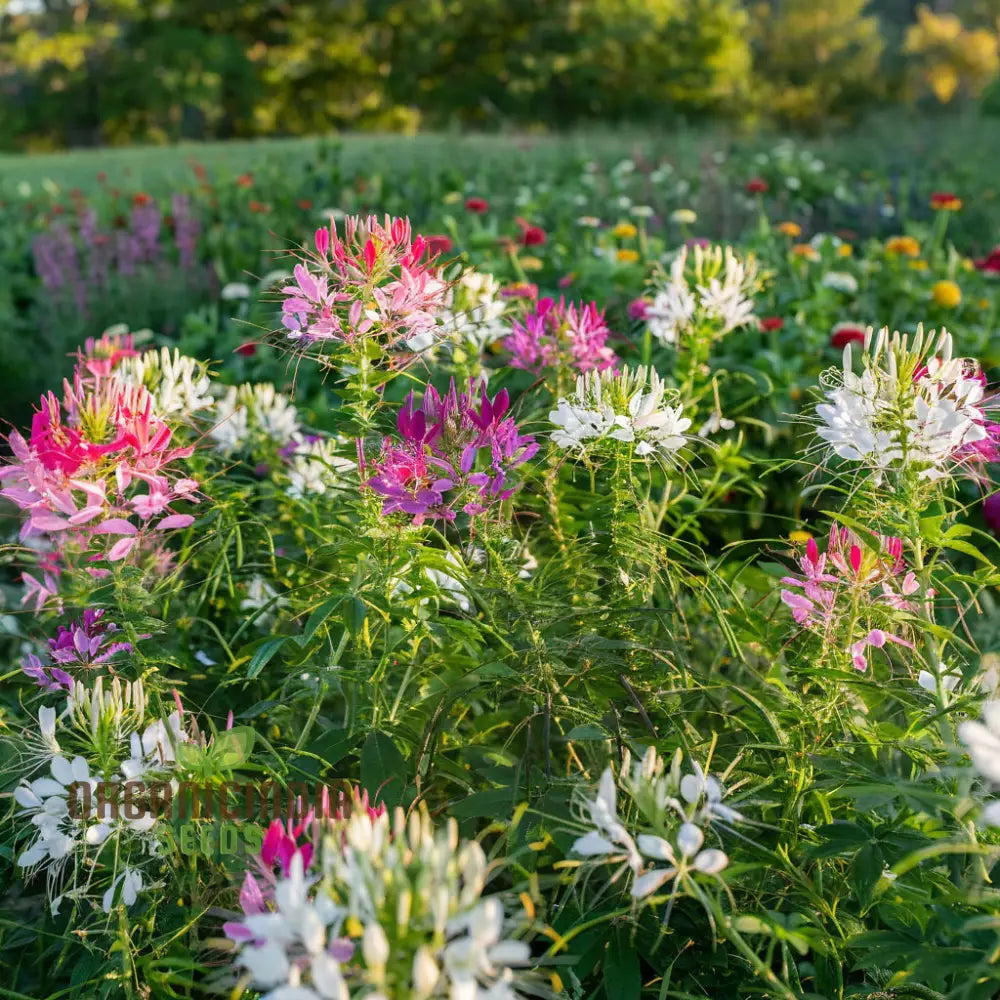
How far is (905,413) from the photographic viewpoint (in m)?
A: 1.20

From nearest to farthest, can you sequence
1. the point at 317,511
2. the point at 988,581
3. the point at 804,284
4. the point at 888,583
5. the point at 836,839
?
the point at 836,839
the point at 988,581
the point at 888,583
the point at 317,511
the point at 804,284

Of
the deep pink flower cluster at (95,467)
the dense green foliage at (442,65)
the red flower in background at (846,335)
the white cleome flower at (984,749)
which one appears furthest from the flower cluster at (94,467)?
the dense green foliage at (442,65)

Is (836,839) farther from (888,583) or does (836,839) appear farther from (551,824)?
(888,583)

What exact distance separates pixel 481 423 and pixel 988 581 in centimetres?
62

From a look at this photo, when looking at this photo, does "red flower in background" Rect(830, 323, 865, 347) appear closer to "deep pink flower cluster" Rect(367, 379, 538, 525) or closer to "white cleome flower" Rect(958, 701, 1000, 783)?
"deep pink flower cluster" Rect(367, 379, 538, 525)

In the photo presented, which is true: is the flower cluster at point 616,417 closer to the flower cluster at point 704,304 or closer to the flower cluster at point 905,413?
the flower cluster at point 905,413

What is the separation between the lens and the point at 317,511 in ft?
6.23

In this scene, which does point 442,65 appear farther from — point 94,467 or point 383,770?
point 383,770

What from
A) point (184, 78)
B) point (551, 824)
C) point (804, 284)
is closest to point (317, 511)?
point (551, 824)

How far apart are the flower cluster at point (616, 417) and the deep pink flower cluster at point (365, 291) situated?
0.22 meters

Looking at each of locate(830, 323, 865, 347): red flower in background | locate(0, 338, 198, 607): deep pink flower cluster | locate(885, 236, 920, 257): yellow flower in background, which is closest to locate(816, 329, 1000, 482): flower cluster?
locate(0, 338, 198, 607): deep pink flower cluster

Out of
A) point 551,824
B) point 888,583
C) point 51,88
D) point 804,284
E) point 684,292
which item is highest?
point 684,292

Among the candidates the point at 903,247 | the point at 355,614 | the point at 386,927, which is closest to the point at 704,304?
the point at 355,614

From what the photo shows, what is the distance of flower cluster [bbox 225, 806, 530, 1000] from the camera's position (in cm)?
71
